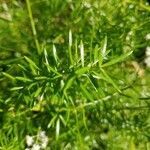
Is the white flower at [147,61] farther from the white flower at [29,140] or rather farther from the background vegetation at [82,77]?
the white flower at [29,140]

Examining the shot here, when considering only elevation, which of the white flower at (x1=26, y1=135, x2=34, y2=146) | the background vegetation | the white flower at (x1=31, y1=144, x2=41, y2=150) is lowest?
the white flower at (x1=31, y1=144, x2=41, y2=150)

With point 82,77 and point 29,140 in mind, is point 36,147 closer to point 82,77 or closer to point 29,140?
point 29,140

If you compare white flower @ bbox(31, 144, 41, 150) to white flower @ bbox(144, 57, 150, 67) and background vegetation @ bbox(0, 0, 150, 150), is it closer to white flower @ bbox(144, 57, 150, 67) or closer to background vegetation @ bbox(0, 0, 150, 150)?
background vegetation @ bbox(0, 0, 150, 150)

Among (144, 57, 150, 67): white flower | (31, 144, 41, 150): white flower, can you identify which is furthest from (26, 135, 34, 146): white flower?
(144, 57, 150, 67): white flower

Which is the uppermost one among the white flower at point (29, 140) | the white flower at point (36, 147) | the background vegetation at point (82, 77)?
the background vegetation at point (82, 77)

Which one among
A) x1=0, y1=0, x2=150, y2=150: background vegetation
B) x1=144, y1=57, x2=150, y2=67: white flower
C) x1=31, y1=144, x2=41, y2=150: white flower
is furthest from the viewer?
x1=144, y1=57, x2=150, y2=67: white flower

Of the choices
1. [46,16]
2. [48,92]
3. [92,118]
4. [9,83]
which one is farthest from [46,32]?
[48,92]

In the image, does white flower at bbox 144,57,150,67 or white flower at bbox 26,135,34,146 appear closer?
white flower at bbox 26,135,34,146

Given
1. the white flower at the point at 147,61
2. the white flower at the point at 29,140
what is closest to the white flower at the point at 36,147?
the white flower at the point at 29,140

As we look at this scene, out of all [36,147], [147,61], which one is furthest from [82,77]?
[147,61]

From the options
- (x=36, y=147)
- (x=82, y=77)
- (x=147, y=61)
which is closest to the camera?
(x=82, y=77)
